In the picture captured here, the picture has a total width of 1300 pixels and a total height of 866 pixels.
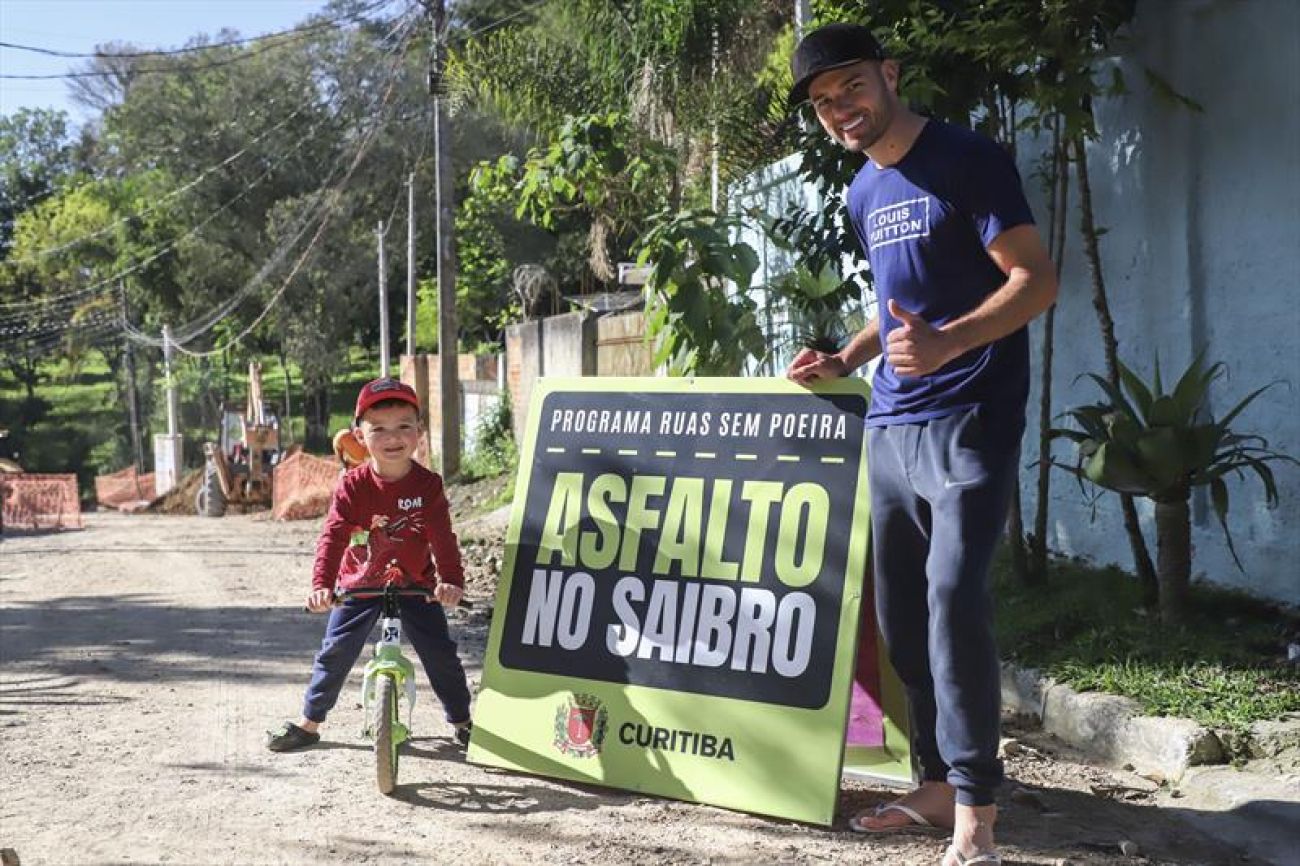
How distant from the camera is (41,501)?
93.6 feet

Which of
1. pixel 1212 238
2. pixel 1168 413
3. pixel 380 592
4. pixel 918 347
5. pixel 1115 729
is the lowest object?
pixel 1115 729

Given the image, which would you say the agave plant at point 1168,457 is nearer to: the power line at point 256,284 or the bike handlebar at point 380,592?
the bike handlebar at point 380,592

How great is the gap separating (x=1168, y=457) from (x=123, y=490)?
37384mm

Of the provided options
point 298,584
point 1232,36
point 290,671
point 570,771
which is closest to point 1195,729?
point 570,771

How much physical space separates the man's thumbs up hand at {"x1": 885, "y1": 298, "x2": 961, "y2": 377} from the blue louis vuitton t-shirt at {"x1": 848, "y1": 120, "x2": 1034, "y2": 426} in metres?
0.18

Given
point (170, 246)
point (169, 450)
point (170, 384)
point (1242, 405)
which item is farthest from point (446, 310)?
point (170, 246)

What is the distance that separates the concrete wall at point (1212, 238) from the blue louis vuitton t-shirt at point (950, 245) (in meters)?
2.99

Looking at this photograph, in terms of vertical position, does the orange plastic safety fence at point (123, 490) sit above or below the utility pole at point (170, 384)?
below

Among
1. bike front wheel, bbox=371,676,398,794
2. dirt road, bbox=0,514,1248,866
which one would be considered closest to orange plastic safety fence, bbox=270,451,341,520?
dirt road, bbox=0,514,1248,866

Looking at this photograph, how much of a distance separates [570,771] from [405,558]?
1.01 meters

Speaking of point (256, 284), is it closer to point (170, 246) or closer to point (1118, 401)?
point (170, 246)

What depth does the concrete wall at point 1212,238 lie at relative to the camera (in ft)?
20.2

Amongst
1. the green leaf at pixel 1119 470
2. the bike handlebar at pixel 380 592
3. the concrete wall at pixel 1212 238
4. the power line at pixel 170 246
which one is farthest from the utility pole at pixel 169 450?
the green leaf at pixel 1119 470

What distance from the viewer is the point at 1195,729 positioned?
4797 millimetres
